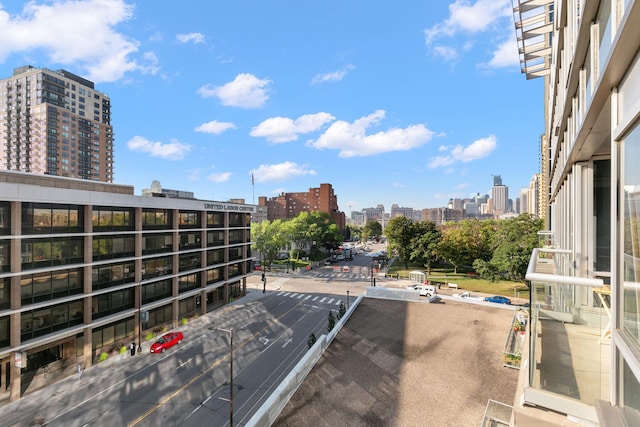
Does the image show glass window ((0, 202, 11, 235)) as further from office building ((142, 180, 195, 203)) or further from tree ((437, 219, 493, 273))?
tree ((437, 219, 493, 273))

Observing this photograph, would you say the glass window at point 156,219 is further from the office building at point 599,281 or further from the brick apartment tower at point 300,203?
the brick apartment tower at point 300,203

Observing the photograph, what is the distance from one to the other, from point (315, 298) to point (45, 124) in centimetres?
8723

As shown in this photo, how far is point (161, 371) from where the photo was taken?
82.7 feet

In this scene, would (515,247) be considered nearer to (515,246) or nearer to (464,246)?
(515,246)

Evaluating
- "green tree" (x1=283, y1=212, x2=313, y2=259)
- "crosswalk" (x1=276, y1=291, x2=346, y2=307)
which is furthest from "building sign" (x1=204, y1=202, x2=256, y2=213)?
"green tree" (x1=283, y1=212, x2=313, y2=259)

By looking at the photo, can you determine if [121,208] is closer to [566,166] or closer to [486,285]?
[566,166]

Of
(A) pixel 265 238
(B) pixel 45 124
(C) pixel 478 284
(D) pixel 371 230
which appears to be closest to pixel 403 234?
(C) pixel 478 284

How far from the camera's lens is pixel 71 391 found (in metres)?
22.5

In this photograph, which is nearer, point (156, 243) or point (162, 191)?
Answer: point (156, 243)

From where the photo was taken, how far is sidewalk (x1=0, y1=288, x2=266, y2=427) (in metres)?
19.8

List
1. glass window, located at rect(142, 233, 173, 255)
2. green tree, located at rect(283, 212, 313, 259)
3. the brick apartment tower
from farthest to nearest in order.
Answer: the brick apartment tower, green tree, located at rect(283, 212, 313, 259), glass window, located at rect(142, 233, 173, 255)

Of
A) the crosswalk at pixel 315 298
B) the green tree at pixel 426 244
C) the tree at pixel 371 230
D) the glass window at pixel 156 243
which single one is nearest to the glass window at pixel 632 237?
the glass window at pixel 156 243

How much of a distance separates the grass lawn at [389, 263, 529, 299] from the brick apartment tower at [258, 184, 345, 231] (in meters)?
62.4

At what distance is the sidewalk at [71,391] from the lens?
19828 mm
